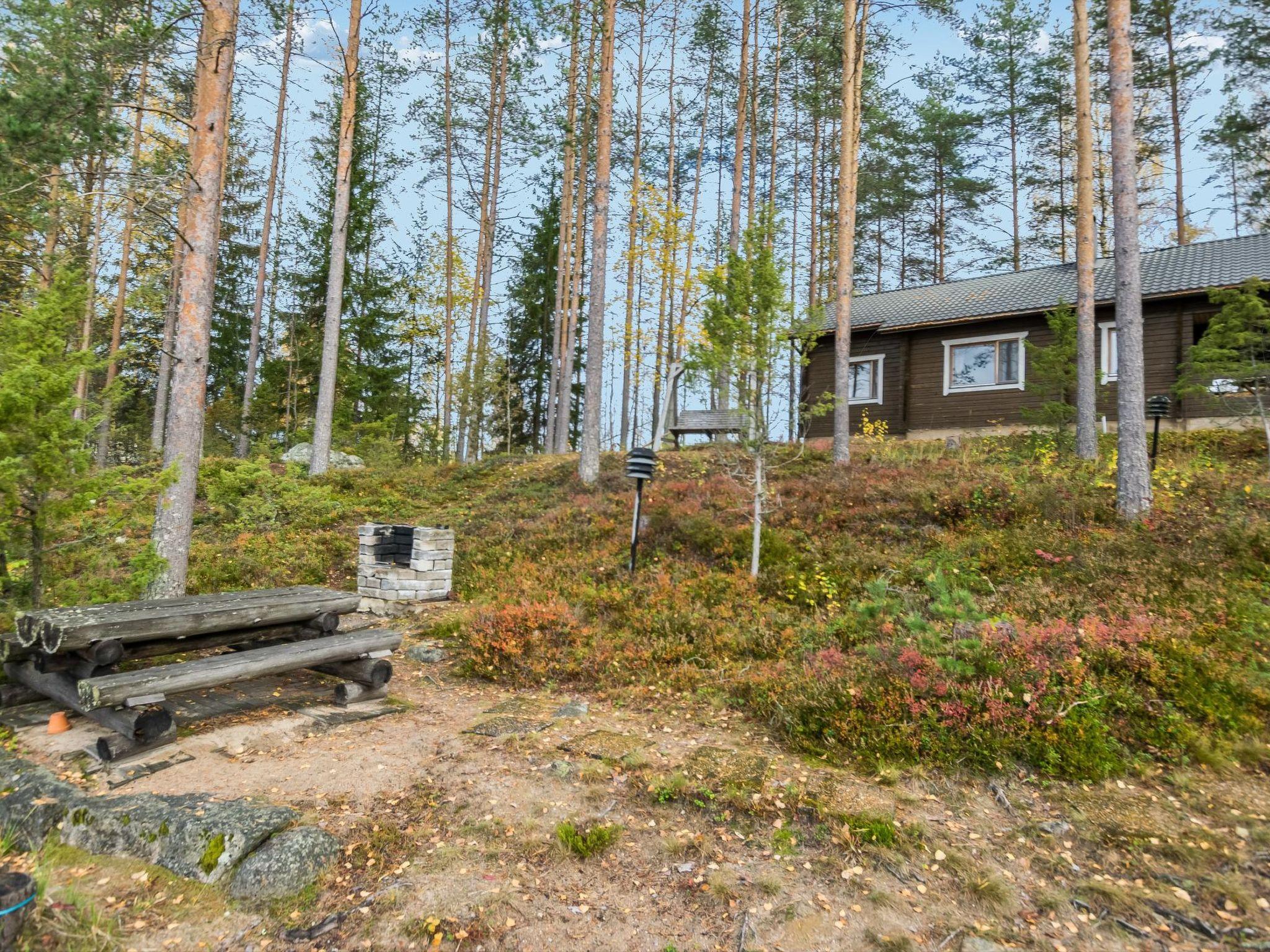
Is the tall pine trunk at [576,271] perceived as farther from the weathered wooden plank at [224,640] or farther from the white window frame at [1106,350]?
the weathered wooden plank at [224,640]

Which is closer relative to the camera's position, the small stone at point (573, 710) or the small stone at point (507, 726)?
the small stone at point (507, 726)

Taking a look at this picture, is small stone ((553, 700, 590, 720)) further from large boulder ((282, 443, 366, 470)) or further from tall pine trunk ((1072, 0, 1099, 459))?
large boulder ((282, 443, 366, 470))

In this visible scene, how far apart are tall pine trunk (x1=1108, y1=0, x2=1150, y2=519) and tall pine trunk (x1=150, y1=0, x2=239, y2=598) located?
460 inches

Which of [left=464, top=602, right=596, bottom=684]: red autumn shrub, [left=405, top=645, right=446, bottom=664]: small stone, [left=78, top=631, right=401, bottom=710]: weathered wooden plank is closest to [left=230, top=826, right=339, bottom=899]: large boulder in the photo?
[left=78, top=631, right=401, bottom=710]: weathered wooden plank

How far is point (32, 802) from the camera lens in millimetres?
3889

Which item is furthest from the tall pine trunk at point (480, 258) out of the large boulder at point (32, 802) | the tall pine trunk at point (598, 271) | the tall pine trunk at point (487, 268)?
the large boulder at point (32, 802)

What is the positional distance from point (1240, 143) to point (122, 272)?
110 ft

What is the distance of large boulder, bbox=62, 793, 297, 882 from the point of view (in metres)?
3.49

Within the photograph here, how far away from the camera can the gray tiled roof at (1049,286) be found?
15547 mm

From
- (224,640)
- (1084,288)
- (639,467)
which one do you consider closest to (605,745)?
(224,640)

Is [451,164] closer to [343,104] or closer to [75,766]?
[343,104]

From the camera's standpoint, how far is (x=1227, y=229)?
23531 mm

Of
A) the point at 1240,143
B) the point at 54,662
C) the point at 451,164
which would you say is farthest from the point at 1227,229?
the point at 54,662

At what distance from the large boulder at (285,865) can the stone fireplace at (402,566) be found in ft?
19.2
